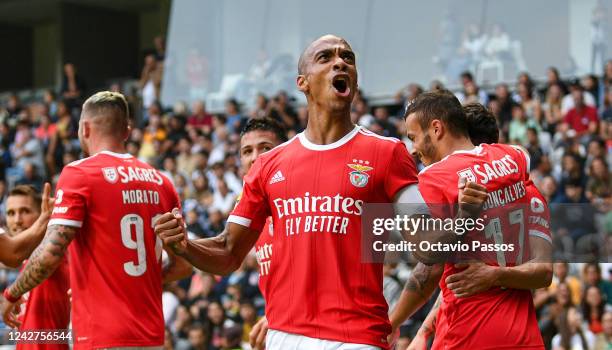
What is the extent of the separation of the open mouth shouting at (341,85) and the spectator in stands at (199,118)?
15.4m

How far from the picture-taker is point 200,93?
22359 mm

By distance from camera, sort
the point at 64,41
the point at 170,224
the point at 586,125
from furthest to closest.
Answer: the point at 64,41 < the point at 586,125 < the point at 170,224

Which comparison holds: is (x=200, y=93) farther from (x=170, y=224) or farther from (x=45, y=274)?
(x=170, y=224)

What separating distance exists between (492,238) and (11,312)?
346 cm

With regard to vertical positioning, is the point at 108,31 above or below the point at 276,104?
above

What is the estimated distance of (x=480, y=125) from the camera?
19.4ft

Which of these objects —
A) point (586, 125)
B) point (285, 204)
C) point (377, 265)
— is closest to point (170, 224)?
point (285, 204)

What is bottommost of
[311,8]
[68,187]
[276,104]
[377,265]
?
[377,265]

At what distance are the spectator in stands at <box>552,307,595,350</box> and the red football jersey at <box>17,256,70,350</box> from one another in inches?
220

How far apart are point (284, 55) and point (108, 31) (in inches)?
438

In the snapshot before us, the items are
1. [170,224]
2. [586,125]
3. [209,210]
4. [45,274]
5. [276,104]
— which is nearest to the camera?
[170,224]

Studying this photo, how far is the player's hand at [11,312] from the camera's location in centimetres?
677

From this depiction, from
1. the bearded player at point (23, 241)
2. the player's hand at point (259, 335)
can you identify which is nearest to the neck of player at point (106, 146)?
the bearded player at point (23, 241)

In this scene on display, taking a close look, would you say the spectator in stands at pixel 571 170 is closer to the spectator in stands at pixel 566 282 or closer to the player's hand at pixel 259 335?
the spectator in stands at pixel 566 282
